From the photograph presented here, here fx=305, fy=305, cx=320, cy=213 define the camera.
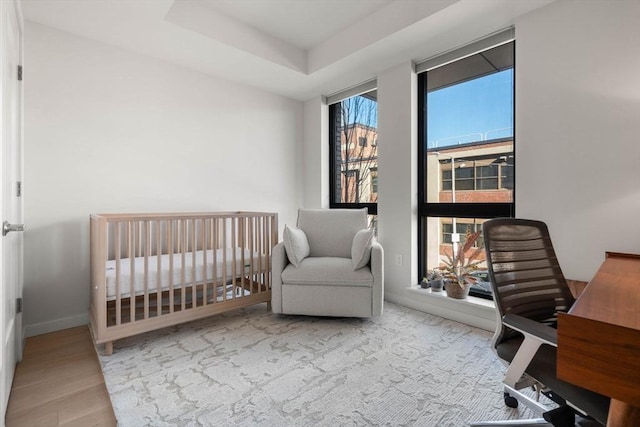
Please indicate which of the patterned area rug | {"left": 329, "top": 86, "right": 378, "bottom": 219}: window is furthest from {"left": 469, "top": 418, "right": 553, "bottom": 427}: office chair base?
{"left": 329, "top": 86, "right": 378, "bottom": 219}: window

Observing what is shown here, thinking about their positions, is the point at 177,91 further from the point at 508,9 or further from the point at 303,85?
the point at 508,9

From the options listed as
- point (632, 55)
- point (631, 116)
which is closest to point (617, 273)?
point (631, 116)

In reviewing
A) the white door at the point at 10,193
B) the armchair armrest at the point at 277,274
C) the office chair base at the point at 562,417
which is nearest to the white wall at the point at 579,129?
the office chair base at the point at 562,417

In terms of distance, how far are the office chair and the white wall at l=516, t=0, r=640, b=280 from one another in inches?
32.4

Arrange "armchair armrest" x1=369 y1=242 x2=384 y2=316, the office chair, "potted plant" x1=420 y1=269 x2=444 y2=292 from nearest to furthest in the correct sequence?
the office chair
"armchair armrest" x1=369 y1=242 x2=384 y2=316
"potted plant" x1=420 y1=269 x2=444 y2=292

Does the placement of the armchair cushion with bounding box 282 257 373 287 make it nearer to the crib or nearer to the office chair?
the crib

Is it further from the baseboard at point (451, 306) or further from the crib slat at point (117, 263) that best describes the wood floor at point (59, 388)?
the baseboard at point (451, 306)

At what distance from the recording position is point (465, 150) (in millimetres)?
2678

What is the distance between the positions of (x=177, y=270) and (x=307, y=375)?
126 centimetres

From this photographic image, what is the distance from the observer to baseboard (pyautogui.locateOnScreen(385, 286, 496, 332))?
233 cm

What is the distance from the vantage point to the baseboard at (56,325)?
7.38 feet

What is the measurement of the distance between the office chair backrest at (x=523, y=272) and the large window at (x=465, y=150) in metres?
1.12

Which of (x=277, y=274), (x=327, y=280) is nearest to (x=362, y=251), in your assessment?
(x=327, y=280)

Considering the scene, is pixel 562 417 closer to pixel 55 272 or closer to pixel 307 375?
pixel 307 375
